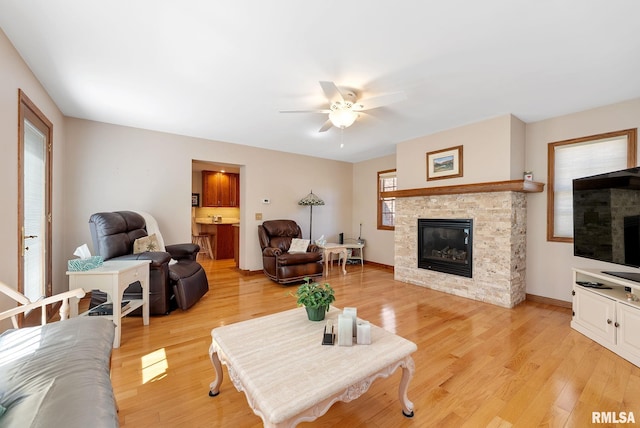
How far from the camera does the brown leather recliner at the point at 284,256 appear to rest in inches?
168

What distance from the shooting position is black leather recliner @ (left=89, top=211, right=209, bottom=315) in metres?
2.89

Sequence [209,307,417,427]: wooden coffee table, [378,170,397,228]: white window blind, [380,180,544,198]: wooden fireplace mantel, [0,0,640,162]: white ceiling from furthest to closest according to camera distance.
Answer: [378,170,397,228]: white window blind
[380,180,544,198]: wooden fireplace mantel
[0,0,640,162]: white ceiling
[209,307,417,427]: wooden coffee table

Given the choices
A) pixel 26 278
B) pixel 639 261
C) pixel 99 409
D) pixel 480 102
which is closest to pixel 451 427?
pixel 99 409

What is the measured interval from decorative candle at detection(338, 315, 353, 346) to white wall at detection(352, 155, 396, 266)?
4190 mm

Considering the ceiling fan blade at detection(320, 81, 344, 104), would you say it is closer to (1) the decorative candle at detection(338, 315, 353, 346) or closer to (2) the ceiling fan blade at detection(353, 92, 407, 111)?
(2) the ceiling fan blade at detection(353, 92, 407, 111)

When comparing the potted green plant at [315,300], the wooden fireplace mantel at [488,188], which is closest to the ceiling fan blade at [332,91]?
the potted green plant at [315,300]

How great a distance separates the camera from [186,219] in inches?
172

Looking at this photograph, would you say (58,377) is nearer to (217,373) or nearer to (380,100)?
(217,373)

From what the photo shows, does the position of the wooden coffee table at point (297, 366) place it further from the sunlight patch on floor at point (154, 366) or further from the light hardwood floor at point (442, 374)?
the sunlight patch on floor at point (154, 366)

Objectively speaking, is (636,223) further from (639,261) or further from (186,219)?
(186,219)

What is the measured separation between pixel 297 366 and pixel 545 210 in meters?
3.88

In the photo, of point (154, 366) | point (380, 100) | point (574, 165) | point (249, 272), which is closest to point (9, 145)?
point (154, 366)

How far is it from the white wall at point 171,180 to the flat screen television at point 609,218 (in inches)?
165

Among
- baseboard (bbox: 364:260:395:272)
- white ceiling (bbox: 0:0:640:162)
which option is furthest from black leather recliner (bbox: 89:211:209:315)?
baseboard (bbox: 364:260:395:272)
